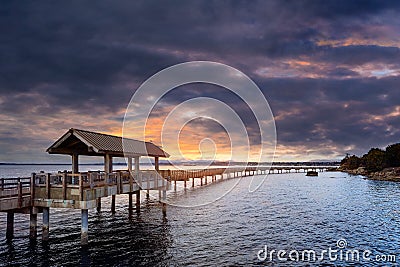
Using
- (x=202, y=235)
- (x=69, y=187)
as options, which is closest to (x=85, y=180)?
(x=69, y=187)

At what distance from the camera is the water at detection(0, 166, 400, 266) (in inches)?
806

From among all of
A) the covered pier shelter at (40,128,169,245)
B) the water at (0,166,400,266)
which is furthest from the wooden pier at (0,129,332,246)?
the water at (0,166,400,266)

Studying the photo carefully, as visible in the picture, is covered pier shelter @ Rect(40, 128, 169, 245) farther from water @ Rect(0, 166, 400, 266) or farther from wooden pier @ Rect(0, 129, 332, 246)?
water @ Rect(0, 166, 400, 266)

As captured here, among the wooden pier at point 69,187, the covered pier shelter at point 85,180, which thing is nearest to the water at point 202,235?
the wooden pier at point 69,187

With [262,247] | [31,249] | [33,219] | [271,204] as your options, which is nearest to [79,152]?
[33,219]

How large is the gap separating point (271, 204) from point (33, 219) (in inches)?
1253

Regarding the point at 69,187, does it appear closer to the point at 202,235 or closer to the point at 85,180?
the point at 85,180

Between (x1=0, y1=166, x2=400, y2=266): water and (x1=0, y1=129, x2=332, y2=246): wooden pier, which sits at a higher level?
(x1=0, y1=129, x2=332, y2=246): wooden pier

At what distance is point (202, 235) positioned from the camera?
26625mm

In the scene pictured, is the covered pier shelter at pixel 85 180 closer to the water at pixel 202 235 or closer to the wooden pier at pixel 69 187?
the wooden pier at pixel 69 187

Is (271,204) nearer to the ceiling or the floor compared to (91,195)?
nearer to the floor

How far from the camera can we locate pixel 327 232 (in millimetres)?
28031

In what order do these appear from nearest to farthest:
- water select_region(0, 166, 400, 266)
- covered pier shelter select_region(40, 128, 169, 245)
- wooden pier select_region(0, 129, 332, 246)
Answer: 1. water select_region(0, 166, 400, 266)
2. wooden pier select_region(0, 129, 332, 246)
3. covered pier shelter select_region(40, 128, 169, 245)

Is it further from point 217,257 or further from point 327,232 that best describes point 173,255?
point 327,232
